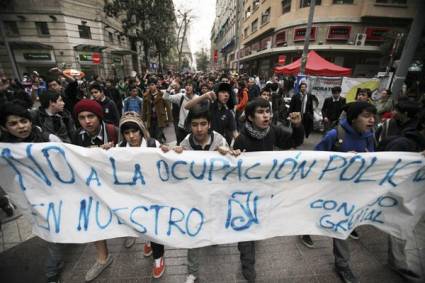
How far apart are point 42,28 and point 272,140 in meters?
23.2

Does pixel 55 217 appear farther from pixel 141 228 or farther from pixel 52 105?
pixel 52 105

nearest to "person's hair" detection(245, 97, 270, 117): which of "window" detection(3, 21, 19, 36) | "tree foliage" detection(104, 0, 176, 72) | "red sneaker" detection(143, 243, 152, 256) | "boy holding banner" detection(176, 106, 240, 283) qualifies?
"boy holding banner" detection(176, 106, 240, 283)

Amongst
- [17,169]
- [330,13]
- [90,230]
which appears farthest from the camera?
[330,13]

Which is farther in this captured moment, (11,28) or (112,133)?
(11,28)

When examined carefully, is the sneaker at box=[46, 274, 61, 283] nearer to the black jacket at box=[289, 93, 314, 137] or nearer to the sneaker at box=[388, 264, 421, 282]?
the sneaker at box=[388, 264, 421, 282]

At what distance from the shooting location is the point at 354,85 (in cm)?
830

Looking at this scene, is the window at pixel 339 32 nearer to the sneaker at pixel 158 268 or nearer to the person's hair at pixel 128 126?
the person's hair at pixel 128 126

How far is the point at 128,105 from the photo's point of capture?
5.93m

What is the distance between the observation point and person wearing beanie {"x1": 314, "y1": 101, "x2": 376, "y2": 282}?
7.07ft

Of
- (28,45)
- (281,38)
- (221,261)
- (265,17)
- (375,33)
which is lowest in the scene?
(221,261)

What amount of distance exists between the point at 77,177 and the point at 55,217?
43 centimetres

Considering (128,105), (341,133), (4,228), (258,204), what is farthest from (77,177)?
(128,105)

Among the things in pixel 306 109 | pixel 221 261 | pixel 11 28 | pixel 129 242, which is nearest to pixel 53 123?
pixel 129 242

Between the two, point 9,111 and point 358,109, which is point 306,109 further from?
point 9,111
